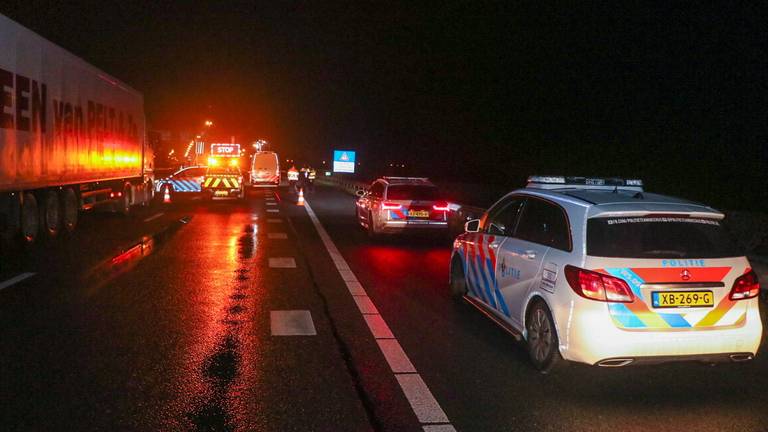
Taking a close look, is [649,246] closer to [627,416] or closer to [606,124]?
[627,416]

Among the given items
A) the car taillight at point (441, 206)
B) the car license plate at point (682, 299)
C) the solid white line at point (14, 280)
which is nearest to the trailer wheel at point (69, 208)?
the solid white line at point (14, 280)

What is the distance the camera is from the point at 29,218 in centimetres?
1371

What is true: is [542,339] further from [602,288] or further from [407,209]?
[407,209]

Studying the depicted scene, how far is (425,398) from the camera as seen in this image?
5.47 meters

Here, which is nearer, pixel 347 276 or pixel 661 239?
pixel 661 239


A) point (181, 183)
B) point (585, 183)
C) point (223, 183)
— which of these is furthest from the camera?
point (181, 183)

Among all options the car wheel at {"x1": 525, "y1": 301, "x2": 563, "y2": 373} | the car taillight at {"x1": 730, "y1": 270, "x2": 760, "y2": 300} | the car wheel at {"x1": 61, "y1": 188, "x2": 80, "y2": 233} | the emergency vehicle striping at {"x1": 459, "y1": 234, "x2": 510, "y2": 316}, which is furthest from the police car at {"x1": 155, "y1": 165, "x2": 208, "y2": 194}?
the car taillight at {"x1": 730, "y1": 270, "x2": 760, "y2": 300}

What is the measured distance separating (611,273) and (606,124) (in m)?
39.9

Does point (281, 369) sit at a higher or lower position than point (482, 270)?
lower

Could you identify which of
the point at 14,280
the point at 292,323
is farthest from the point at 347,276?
the point at 14,280

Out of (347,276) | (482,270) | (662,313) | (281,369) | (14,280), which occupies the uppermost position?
(662,313)

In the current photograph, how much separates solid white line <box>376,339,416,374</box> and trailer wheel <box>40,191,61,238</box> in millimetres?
9979

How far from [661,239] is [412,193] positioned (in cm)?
1048

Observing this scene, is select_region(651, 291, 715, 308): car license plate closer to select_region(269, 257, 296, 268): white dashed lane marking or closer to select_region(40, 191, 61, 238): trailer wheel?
select_region(269, 257, 296, 268): white dashed lane marking
